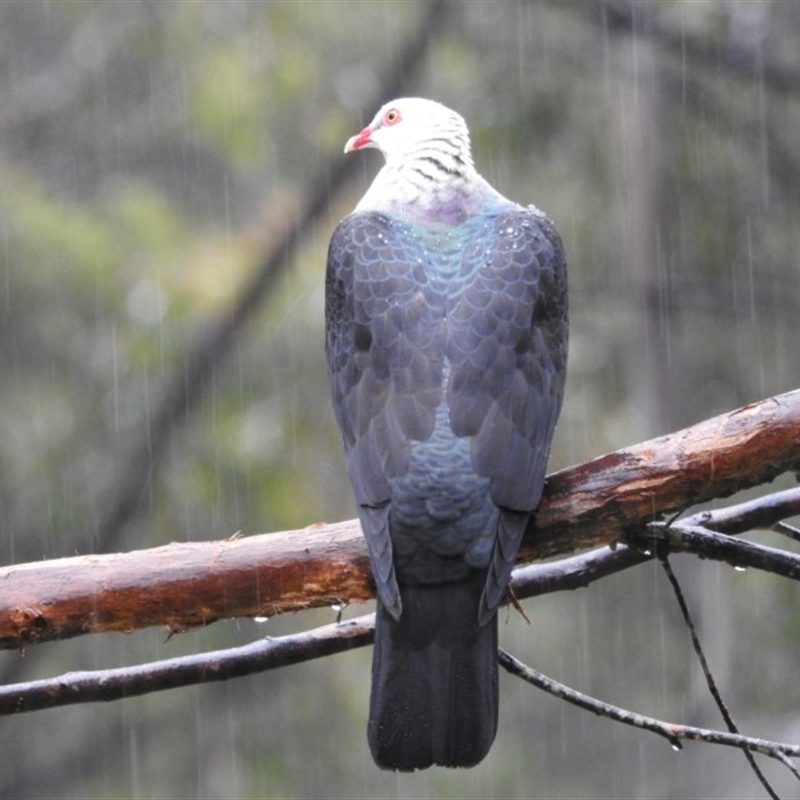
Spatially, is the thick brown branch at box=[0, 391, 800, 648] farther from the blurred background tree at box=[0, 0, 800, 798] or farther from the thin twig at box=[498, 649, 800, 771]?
the blurred background tree at box=[0, 0, 800, 798]

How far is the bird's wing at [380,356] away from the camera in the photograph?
2.75 metres

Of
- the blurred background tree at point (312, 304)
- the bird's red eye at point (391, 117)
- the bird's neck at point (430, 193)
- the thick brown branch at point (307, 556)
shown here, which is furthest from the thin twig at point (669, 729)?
the blurred background tree at point (312, 304)

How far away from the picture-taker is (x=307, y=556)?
2643mm

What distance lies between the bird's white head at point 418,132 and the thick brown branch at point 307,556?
4.07ft

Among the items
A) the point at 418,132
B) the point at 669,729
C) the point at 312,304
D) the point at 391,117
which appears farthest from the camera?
the point at 312,304

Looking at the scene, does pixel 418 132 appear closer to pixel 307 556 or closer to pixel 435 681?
pixel 307 556

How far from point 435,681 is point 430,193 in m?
1.31

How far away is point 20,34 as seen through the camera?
6.59 metres

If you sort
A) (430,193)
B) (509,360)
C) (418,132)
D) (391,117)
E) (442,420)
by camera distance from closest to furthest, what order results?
(442,420) → (509,360) → (430,193) → (418,132) → (391,117)

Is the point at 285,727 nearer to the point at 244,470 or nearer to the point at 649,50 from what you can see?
the point at 244,470

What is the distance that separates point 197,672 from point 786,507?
1131 millimetres

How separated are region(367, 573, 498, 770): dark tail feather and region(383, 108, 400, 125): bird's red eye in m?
1.71

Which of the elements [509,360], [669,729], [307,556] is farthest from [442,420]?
[669,729]

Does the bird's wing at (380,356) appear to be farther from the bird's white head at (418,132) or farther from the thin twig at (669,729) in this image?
the bird's white head at (418,132)
